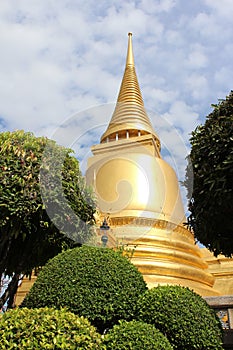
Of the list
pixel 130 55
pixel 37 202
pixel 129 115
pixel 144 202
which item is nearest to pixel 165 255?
pixel 144 202

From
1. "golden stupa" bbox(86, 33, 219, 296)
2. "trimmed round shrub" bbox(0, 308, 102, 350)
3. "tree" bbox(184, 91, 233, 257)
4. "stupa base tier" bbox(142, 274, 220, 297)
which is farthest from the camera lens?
"golden stupa" bbox(86, 33, 219, 296)

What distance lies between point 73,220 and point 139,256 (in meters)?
6.56

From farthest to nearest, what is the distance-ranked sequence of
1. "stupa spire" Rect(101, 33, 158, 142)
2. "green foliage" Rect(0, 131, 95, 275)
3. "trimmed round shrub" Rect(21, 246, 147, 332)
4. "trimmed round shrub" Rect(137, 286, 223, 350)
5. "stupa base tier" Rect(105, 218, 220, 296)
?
"stupa spire" Rect(101, 33, 158, 142) → "stupa base tier" Rect(105, 218, 220, 296) → "green foliage" Rect(0, 131, 95, 275) → "trimmed round shrub" Rect(21, 246, 147, 332) → "trimmed round shrub" Rect(137, 286, 223, 350)

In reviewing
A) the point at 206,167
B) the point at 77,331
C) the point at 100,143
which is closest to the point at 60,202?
the point at 206,167

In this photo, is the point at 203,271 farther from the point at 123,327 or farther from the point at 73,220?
the point at 123,327

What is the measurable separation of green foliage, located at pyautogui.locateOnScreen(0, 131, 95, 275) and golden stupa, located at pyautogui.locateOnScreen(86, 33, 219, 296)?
4.82 metres

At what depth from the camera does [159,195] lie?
16797 millimetres

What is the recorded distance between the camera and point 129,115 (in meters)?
20.8

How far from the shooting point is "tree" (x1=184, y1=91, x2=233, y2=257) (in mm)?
5844

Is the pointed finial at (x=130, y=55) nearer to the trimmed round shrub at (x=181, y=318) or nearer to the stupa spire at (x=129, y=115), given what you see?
the stupa spire at (x=129, y=115)

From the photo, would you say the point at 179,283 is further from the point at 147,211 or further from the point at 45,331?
the point at 45,331

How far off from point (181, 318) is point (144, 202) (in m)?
11.2

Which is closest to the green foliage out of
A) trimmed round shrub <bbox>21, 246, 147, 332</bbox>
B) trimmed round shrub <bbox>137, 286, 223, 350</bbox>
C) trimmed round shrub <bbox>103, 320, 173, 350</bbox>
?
trimmed round shrub <bbox>21, 246, 147, 332</bbox>

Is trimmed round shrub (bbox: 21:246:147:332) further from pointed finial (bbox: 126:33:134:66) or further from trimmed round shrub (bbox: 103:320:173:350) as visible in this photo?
pointed finial (bbox: 126:33:134:66)
